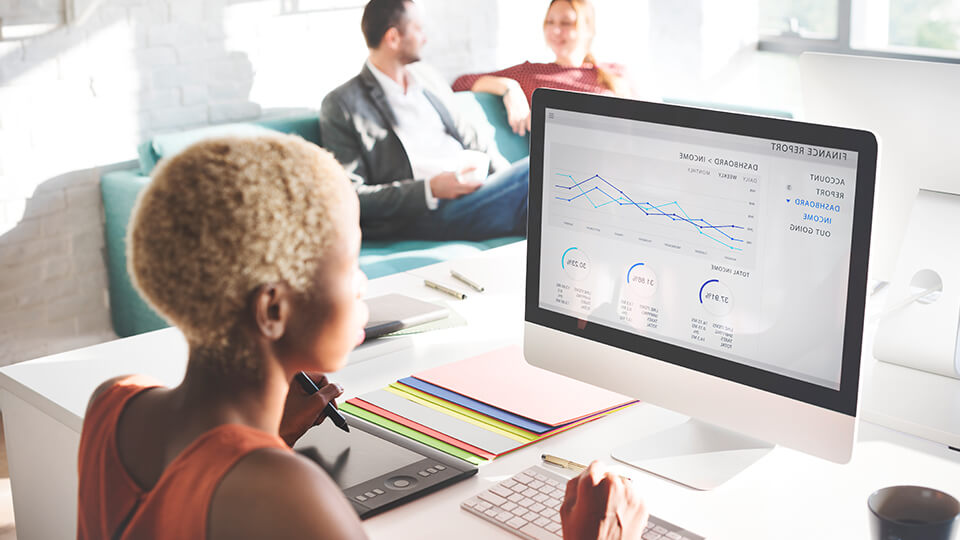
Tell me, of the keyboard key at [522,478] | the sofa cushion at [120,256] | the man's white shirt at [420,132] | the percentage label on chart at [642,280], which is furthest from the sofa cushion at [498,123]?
the keyboard key at [522,478]

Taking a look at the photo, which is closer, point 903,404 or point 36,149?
point 903,404

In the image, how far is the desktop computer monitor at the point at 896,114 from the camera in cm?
144

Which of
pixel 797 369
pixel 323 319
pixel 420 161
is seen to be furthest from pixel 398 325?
pixel 420 161

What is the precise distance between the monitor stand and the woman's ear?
0.67m

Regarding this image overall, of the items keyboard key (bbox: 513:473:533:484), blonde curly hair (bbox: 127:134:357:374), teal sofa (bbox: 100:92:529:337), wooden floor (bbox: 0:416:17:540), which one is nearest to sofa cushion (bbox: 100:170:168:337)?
teal sofa (bbox: 100:92:529:337)

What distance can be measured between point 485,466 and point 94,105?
2.38 m

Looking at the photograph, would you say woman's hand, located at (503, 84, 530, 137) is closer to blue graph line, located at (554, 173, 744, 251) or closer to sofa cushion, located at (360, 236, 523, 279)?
sofa cushion, located at (360, 236, 523, 279)

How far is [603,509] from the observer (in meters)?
0.96

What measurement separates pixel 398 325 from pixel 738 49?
13.2 ft

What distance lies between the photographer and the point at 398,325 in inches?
67.2

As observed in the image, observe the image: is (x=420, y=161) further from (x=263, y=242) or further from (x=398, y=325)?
(x=263, y=242)

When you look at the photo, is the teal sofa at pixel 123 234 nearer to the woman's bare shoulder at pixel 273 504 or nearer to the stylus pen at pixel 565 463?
the stylus pen at pixel 565 463

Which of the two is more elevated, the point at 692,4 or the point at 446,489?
the point at 692,4

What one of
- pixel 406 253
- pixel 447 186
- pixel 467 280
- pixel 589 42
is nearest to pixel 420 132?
pixel 447 186
